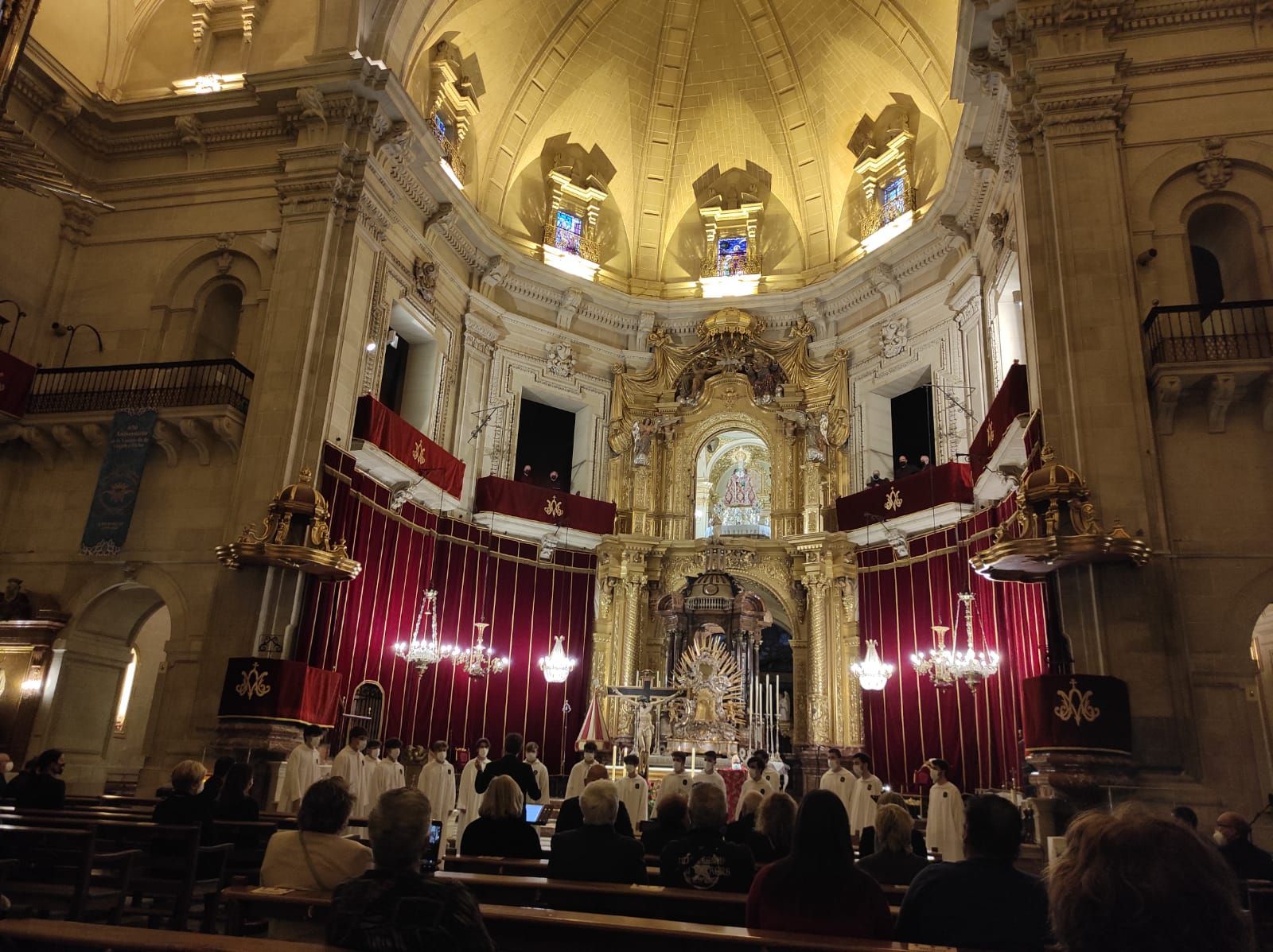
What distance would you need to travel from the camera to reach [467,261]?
19.7m

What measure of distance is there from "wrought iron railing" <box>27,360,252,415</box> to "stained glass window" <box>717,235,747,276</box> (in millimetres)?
11880

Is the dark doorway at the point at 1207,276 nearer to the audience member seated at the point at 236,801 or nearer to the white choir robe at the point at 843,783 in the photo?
the white choir robe at the point at 843,783

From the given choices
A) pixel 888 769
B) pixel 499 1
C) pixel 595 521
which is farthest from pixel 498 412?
pixel 888 769

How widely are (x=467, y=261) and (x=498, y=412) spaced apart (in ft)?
10.5

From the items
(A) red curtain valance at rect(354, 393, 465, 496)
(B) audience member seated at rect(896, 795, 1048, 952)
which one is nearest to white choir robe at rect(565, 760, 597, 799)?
(A) red curtain valance at rect(354, 393, 465, 496)

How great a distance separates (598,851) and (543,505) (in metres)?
14.3

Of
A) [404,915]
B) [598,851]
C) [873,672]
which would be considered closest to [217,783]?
[598,851]

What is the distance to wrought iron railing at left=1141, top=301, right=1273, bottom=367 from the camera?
431 inches

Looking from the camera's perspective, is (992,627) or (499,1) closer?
(992,627)

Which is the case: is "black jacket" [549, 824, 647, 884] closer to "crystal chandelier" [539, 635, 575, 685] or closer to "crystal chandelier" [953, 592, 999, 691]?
"crystal chandelier" [953, 592, 999, 691]

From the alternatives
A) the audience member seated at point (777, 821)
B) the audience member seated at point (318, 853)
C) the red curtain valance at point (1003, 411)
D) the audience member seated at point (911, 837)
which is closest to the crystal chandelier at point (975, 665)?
the red curtain valance at point (1003, 411)

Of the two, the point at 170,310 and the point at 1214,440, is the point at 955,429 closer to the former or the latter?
the point at 1214,440

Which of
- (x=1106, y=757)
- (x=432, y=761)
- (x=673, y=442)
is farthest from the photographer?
(x=673, y=442)

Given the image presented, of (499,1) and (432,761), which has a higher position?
(499,1)
